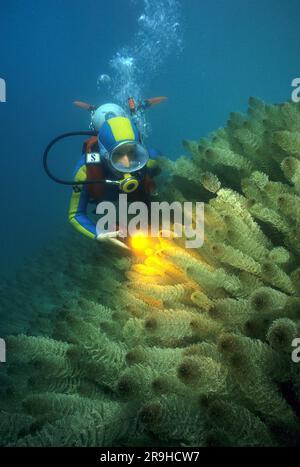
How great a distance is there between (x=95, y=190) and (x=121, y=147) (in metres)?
0.96

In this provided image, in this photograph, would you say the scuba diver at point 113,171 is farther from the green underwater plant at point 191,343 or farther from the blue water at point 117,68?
the blue water at point 117,68

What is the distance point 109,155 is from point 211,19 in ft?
240

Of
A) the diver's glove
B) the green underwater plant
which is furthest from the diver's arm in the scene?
the green underwater plant

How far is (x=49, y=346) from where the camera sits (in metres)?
2.26

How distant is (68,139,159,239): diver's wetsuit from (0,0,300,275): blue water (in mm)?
24986

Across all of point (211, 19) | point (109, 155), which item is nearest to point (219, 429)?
point (109, 155)

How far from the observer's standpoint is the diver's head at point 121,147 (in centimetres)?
494

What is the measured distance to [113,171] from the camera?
5141 mm

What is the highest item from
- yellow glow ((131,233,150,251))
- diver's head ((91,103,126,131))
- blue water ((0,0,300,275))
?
blue water ((0,0,300,275))

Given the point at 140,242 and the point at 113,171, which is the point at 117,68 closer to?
the point at 113,171

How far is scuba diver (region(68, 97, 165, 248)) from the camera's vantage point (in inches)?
195

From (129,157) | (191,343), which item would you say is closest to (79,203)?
(129,157)

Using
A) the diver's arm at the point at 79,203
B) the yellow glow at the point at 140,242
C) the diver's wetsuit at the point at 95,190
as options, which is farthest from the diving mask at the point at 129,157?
the yellow glow at the point at 140,242

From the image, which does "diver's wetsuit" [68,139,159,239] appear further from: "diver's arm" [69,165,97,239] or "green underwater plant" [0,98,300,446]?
"green underwater plant" [0,98,300,446]
